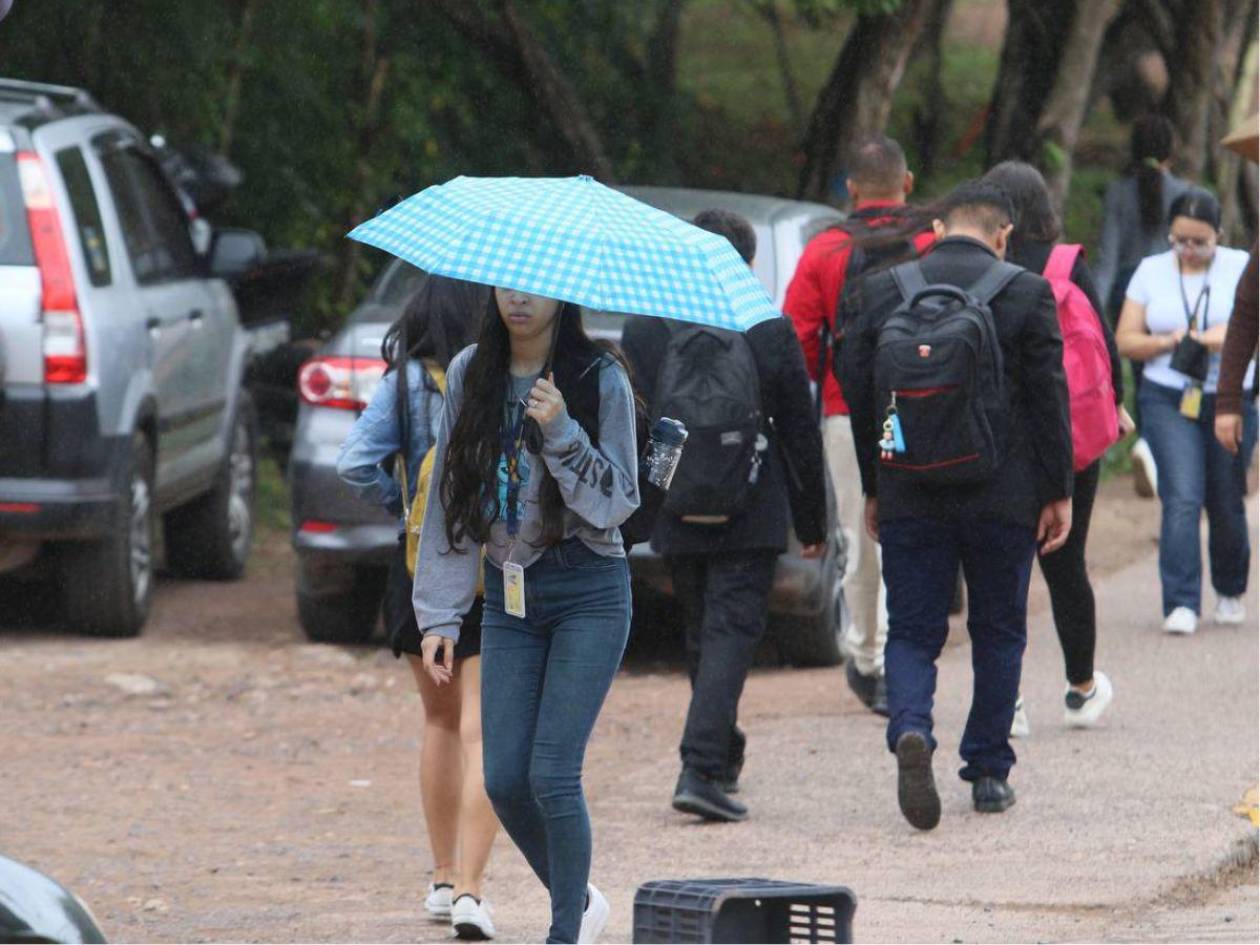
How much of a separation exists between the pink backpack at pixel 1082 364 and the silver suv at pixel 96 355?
378 cm

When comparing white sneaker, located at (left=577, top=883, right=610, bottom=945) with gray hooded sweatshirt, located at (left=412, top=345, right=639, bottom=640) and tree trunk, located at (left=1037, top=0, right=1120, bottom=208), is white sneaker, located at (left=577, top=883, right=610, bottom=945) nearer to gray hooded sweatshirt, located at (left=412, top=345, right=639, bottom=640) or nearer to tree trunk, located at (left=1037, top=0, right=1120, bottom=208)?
gray hooded sweatshirt, located at (left=412, top=345, right=639, bottom=640)

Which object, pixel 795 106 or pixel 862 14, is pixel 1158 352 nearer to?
pixel 862 14

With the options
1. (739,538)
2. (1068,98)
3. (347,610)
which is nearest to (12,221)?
(347,610)

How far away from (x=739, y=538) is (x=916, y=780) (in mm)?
863

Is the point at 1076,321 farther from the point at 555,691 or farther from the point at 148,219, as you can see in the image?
the point at 148,219

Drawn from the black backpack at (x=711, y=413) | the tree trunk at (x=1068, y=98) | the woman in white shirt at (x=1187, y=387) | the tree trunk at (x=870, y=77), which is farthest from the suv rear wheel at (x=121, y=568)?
the tree trunk at (x=1068, y=98)

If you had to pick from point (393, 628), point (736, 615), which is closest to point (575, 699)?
point (393, 628)

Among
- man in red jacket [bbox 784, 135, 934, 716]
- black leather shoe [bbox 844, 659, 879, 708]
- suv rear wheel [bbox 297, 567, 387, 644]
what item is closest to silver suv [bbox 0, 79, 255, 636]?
suv rear wheel [bbox 297, 567, 387, 644]

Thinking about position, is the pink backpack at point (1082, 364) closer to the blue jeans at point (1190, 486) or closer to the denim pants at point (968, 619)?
the denim pants at point (968, 619)

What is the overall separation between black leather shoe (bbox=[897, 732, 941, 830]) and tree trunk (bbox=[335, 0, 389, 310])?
9773mm

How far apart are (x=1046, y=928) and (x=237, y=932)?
195cm

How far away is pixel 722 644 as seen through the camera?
6.83 meters

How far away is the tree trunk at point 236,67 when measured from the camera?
47.6ft

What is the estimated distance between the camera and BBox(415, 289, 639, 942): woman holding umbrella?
4.89 metres
